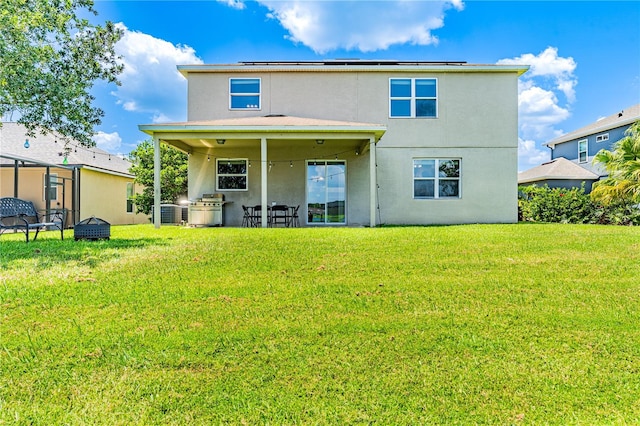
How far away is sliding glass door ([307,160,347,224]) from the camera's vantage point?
14461 mm

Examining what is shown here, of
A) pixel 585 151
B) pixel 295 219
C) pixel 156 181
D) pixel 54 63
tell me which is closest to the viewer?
pixel 54 63

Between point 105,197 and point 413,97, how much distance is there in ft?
51.7

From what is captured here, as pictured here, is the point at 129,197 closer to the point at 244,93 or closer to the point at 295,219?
the point at 244,93

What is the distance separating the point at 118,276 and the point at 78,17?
9.79 meters

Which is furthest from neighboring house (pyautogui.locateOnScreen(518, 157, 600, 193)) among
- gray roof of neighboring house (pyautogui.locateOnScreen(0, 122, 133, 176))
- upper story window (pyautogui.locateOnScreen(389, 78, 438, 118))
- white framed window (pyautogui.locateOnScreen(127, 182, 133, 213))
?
gray roof of neighboring house (pyautogui.locateOnScreen(0, 122, 133, 176))

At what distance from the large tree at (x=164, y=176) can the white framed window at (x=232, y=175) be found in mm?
7247

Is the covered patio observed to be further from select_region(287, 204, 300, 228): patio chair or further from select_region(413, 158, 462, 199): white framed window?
select_region(413, 158, 462, 199): white framed window

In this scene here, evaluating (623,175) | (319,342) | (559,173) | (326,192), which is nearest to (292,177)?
(326,192)

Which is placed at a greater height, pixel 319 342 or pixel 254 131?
pixel 254 131

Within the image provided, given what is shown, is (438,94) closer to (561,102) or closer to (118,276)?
(118,276)

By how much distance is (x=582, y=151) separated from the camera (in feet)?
80.4

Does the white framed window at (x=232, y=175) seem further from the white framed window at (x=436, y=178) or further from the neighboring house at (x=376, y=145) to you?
the white framed window at (x=436, y=178)

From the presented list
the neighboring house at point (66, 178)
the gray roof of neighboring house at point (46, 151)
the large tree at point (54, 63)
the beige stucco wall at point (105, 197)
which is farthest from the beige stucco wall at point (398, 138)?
the gray roof of neighboring house at point (46, 151)

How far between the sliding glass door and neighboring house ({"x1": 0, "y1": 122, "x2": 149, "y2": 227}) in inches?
374
